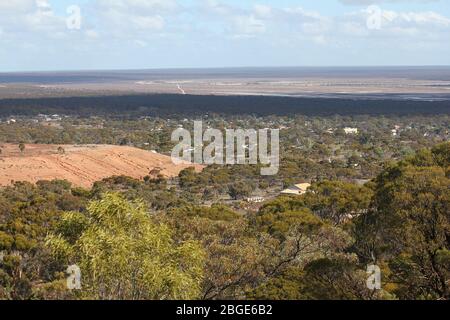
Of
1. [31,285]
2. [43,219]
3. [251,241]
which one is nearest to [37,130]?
[43,219]

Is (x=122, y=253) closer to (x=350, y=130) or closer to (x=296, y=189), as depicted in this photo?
(x=296, y=189)

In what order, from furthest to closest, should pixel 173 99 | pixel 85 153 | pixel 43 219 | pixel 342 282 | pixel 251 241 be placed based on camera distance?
pixel 173 99, pixel 85 153, pixel 43 219, pixel 251 241, pixel 342 282

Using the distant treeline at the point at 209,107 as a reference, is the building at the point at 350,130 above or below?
below

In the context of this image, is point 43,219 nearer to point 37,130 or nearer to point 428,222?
point 428,222

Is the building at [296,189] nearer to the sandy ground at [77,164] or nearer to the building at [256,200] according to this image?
the building at [256,200]

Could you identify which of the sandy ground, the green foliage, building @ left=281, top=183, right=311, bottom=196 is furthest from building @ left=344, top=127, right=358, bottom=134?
the green foliage

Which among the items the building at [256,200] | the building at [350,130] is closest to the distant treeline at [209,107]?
the building at [350,130]
